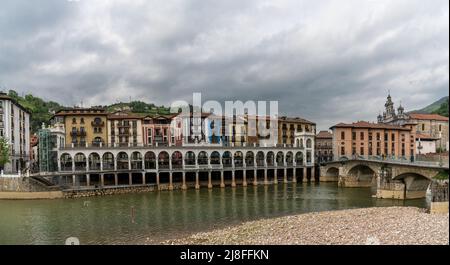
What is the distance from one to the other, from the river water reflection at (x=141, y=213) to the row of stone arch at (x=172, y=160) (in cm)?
1476

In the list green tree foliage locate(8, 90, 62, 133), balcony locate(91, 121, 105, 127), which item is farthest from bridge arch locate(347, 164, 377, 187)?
green tree foliage locate(8, 90, 62, 133)

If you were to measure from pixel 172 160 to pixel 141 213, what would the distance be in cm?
3099

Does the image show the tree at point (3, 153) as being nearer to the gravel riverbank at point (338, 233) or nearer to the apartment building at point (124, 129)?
the apartment building at point (124, 129)

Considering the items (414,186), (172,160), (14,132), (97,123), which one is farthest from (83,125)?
(414,186)

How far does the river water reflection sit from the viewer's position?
24234mm

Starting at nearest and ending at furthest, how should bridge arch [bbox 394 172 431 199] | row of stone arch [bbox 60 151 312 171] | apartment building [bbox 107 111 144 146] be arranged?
bridge arch [bbox 394 172 431 199]
row of stone arch [bbox 60 151 312 171]
apartment building [bbox 107 111 144 146]

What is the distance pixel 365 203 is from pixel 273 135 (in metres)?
45.5

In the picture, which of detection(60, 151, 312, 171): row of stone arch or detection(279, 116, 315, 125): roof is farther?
detection(279, 116, 315, 125): roof

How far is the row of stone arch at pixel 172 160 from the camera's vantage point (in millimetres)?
60375

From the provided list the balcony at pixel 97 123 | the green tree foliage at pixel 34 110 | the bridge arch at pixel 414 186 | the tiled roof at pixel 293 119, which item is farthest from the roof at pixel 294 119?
the green tree foliage at pixel 34 110

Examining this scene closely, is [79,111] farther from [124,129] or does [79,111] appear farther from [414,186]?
[414,186]

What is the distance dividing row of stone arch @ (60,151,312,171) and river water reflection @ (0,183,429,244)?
1476 cm

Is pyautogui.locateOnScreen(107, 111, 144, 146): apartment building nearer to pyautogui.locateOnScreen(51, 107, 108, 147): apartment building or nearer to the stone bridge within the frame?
pyautogui.locateOnScreen(51, 107, 108, 147): apartment building
